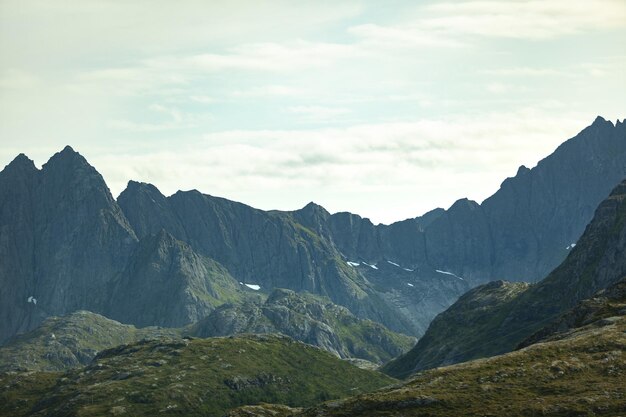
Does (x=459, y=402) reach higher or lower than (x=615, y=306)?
lower

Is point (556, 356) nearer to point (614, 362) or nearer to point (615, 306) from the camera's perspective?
point (614, 362)

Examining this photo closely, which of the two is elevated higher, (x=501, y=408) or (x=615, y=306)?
(x=615, y=306)

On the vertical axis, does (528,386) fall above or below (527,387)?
above

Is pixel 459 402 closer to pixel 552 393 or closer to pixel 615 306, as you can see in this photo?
pixel 552 393

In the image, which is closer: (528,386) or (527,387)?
(527,387)

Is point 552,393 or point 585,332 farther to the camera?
point 585,332

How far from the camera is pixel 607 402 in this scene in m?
125

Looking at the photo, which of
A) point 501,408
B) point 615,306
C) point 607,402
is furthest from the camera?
point 615,306

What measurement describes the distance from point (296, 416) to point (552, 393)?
57844 mm

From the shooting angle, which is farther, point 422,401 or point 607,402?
point 422,401

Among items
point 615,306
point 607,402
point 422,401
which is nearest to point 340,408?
point 422,401

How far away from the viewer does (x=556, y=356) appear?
6201 inches

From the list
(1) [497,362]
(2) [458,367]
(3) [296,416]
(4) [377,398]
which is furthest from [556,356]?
(3) [296,416]

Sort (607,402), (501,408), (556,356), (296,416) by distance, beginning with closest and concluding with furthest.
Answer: (607,402) < (501,408) < (556,356) < (296,416)
